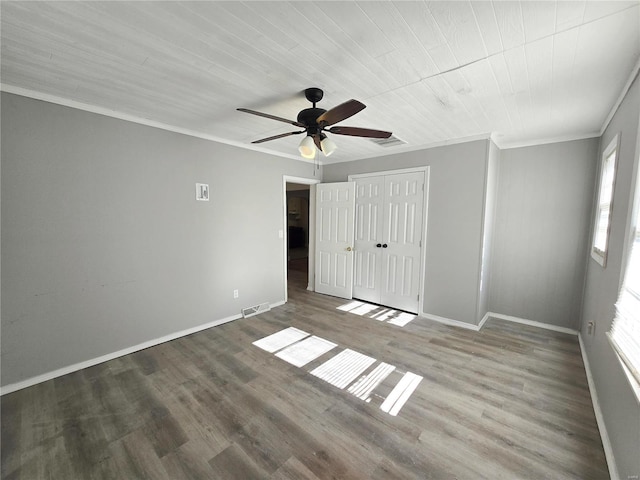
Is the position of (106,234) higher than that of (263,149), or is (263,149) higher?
(263,149)

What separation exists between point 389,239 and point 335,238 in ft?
3.34

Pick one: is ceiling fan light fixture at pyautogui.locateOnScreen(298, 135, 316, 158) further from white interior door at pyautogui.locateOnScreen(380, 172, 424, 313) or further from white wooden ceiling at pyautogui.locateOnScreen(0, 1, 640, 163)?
white interior door at pyautogui.locateOnScreen(380, 172, 424, 313)

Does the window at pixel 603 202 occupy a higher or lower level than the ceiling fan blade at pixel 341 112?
lower

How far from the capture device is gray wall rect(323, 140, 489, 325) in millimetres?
3299

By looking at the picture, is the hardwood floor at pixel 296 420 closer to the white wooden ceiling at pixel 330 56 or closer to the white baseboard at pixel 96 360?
the white baseboard at pixel 96 360

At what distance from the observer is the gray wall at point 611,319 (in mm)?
1307

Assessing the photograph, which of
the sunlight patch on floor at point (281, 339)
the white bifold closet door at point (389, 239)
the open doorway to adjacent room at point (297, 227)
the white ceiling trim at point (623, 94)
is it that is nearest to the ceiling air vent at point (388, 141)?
the white bifold closet door at point (389, 239)

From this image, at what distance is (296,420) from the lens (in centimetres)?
189

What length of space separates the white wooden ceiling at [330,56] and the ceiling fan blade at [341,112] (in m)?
0.29

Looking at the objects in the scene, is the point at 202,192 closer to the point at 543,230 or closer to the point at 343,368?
the point at 343,368

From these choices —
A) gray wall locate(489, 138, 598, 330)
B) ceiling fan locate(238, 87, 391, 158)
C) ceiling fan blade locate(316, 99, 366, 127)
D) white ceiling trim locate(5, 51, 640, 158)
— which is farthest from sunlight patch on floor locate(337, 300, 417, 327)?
ceiling fan blade locate(316, 99, 366, 127)

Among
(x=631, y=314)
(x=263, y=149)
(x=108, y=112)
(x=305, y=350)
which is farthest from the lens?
(x=263, y=149)

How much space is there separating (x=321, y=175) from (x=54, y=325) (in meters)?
4.14

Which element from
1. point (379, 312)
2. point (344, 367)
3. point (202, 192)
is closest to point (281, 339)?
point (344, 367)
